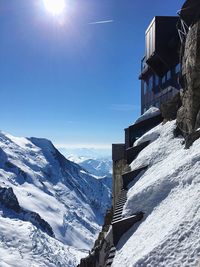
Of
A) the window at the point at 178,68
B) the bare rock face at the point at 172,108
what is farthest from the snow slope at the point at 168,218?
the window at the point at 178,68

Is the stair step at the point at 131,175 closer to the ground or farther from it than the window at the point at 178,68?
closer to the ground

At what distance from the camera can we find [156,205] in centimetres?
1216

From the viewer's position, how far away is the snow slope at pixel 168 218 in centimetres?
895

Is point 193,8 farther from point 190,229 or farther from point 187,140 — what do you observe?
point 190,229

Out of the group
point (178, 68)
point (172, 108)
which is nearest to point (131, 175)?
point (172, 108)

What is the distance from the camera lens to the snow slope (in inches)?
352

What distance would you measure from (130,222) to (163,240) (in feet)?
10.4

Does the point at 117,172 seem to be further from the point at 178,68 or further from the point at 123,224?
the point at 123,224

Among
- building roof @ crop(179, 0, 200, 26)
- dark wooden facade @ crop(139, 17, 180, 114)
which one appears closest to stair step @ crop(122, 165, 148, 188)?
building roof @ crop(179, 0, 200, 26)

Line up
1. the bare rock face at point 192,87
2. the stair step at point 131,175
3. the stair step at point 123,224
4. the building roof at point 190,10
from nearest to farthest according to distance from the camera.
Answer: the stair step at point 123,224 < the bare rock face at point 192,87 < the stair step at point 131,175 < the building roof at point 190,10

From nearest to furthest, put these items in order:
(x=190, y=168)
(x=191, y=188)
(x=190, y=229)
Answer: (x=190, y=229)
(x=191, y=188)
(x=190, y=168)

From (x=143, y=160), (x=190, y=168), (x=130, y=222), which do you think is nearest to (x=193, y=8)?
(x=143, y=160)

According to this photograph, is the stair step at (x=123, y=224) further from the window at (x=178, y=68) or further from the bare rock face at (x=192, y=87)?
the window at (x=178, y=68)

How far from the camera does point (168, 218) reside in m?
10.5
